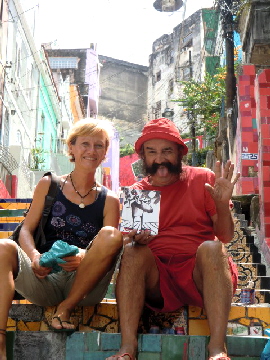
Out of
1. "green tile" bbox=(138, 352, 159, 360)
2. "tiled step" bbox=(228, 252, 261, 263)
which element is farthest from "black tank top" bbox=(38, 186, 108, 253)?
"tiled step" bbox=(228, 252, 261, 263)

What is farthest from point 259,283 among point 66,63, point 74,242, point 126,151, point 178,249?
point 126,151

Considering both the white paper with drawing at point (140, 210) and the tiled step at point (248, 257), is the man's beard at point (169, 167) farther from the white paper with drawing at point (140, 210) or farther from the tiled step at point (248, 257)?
the tiled step at point (248, 257)

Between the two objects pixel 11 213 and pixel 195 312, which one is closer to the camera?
pixel 195 312

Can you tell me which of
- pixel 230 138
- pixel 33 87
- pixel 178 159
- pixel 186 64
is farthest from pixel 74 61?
pixel 178 159

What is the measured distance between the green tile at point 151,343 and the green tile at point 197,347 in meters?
0.18

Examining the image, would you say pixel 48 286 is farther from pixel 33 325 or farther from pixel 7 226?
pixel 7 226

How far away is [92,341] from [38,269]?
Answer: 557 mm

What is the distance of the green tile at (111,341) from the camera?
3.63 metres

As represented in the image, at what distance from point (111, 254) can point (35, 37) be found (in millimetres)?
19618

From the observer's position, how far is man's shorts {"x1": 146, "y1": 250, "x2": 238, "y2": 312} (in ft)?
13.1

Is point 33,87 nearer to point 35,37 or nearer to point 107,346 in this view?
point 35,37

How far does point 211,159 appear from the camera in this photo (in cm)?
2116

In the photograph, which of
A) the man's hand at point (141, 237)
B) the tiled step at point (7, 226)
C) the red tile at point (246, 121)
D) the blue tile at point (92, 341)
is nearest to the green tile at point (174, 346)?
the blue tile at point (92, 341)

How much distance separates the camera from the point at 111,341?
12.0ft
